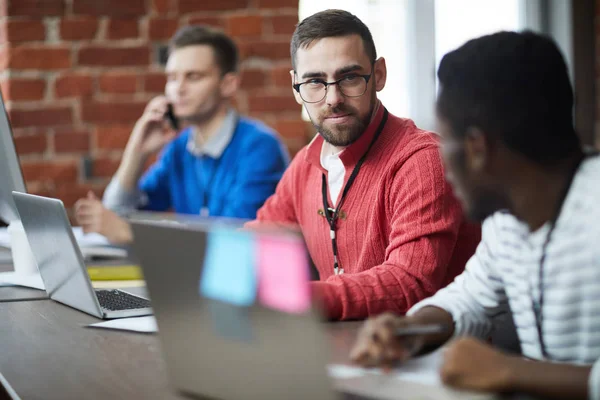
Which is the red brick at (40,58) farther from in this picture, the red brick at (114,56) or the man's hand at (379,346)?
the man's hand at (379,346)

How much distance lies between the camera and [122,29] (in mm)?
2785

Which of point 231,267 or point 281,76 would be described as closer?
point 231,267

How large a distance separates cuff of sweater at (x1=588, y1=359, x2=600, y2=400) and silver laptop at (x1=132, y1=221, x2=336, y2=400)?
0.30 metres

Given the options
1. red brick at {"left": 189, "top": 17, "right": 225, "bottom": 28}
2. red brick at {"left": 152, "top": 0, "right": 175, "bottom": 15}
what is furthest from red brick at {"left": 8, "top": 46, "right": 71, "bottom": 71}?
red brick at {"left": 189, "top": 17, "right": 225, "bottom": 28}

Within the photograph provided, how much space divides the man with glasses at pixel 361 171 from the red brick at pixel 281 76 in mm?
1108

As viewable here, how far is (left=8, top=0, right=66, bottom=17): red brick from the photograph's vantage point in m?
2.67

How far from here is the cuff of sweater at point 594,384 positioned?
2.86ft

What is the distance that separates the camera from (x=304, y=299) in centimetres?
77

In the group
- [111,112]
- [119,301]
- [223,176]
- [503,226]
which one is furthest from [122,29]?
[503,226]

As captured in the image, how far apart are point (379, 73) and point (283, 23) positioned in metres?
1.20

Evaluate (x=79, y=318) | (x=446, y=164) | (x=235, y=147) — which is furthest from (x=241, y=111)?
(x=446, y=164)

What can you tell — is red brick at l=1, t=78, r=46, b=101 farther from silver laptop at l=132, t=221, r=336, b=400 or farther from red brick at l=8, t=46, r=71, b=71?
silver laptop at l=132, t=221, r=336, b=400

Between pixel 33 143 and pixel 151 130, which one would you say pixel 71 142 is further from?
pixel 151 130

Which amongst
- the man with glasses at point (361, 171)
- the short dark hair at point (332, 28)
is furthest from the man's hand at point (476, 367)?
the short dark hair at point (332, 28)
